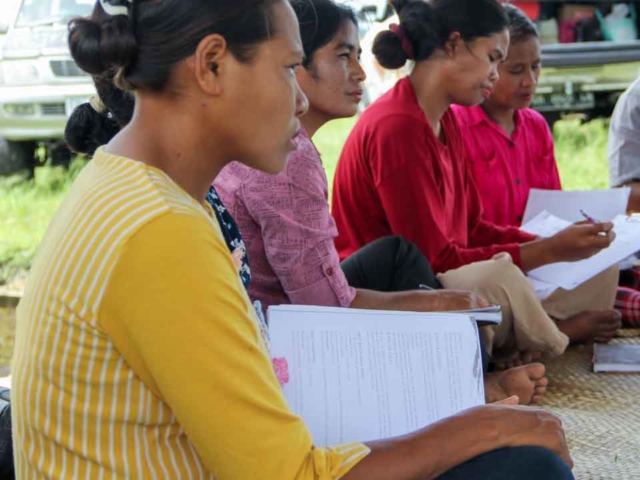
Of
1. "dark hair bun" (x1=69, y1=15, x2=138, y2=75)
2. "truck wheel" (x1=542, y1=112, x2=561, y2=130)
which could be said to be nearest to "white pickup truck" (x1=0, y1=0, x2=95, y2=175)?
"truck wheel" (x1=542, y1=112, x2=561, y2=130)

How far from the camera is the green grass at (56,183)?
14.5 ft

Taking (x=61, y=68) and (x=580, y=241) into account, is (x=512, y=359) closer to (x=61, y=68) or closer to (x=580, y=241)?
(x=580, y=241)

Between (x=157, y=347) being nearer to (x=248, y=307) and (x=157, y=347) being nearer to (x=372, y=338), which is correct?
(x=248, y=307)

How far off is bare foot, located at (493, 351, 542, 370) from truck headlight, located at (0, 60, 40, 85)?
414cm

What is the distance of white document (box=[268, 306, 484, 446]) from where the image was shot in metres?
1.59

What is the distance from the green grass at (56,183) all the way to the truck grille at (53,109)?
0.35m

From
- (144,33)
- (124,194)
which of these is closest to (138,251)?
(124,194)

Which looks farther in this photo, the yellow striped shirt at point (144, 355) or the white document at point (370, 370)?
the white document at point (370, 370)

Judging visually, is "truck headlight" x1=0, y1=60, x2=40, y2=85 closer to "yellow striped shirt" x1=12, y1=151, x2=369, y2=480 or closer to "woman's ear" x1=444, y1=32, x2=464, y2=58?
"woman's ear" x1=444, y1=32, x2=464, y2=58

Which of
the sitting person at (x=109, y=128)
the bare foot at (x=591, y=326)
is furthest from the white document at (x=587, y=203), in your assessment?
the sitting person at (x=109, y=128)

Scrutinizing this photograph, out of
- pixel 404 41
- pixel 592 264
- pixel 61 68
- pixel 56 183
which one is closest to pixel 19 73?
pixel 61 68

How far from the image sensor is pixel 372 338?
171 centimetres

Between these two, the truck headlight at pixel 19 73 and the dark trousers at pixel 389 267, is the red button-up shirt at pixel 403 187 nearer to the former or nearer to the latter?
the dark trousers at pixel 389 267

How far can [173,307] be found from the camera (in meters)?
1.07
